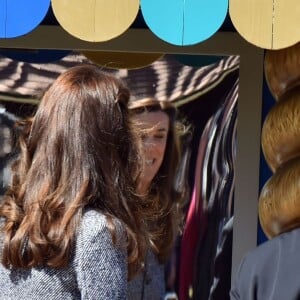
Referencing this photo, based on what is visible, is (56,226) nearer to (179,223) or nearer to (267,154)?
(267,154)

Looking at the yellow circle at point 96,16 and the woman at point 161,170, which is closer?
the yellow circle at point 96,16

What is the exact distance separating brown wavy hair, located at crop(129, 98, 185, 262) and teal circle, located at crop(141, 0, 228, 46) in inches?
34.1

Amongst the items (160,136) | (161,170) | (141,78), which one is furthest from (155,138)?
(141,78)

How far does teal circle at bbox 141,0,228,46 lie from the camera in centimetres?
253

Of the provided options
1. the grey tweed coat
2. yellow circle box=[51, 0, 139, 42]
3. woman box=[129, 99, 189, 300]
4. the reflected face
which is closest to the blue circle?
yellow circle box=[51, 0, 139, 42]

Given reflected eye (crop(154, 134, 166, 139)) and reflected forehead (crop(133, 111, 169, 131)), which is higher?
reflected forehead (crop(133, 111, 169, 131))

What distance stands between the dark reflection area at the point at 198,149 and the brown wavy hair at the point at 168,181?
0.04 meters

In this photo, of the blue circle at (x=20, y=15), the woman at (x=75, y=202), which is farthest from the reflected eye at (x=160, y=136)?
the woman at (x=75, y=202)

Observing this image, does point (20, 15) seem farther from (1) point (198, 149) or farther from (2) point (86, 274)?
(1) point (198, 149)

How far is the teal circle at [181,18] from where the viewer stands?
2525mm

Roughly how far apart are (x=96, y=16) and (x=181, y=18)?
0.86 feet

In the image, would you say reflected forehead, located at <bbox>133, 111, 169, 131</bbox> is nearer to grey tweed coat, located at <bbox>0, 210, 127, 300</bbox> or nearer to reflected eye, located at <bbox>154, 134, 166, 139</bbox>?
reflected eye, located at <bbox>154, 134, 166, 139</bbox>

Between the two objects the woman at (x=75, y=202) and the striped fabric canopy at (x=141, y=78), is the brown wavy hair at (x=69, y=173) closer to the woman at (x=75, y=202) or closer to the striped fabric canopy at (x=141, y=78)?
the woman at (x=75, y=202)

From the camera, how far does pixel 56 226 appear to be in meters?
1.96
